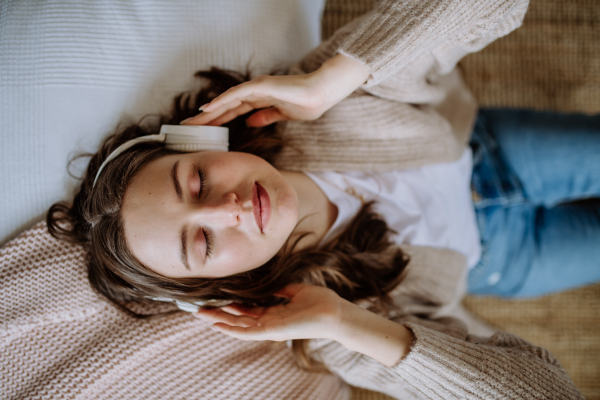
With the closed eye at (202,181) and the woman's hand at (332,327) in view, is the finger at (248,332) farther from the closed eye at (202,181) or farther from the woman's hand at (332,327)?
the closed eye at (202,181)

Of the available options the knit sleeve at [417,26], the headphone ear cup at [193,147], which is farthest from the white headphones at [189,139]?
the knit sleeve at [417,26]

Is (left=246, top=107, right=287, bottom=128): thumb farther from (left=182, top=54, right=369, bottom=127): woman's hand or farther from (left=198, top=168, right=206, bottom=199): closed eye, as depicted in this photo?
(left=198, top=168, right=206, bottom=199): closed eye

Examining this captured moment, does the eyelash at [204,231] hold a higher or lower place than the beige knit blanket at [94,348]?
higher

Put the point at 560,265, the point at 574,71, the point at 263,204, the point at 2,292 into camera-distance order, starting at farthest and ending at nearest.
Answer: the point at 574,71 < the point at 560,265 < the point at 2,292 < the point at 263,204

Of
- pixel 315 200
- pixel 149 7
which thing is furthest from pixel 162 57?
pixel 315 200

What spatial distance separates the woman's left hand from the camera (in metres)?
0.80

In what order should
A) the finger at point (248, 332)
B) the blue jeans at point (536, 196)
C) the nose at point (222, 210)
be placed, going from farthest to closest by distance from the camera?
the blue jeans at point (536, 196), the finger at point (248, 332), the nose at point (222, 210)

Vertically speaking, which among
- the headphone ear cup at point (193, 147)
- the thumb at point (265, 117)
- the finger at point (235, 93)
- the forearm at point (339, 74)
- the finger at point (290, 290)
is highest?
the forearm at point (339, 74)

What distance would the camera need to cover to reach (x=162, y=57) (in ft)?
3.24

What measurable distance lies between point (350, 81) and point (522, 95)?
100cm

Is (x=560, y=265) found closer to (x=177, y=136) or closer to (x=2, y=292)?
(x=177, y=136)

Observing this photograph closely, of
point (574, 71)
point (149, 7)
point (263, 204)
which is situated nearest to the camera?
point (263, 204)

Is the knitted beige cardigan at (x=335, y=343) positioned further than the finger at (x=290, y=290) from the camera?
No

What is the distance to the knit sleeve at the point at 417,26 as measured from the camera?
0.75m
